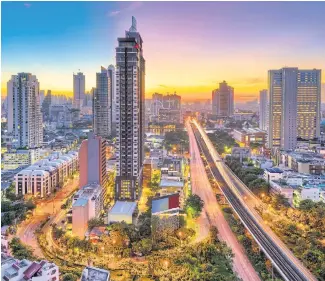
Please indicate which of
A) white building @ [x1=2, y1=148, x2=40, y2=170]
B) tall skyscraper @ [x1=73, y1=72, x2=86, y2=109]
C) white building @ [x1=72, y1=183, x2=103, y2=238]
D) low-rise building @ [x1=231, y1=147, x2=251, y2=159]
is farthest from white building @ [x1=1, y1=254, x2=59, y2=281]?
tall skyscraper @ [x1=73, y1=72, x2=86, y2=109]

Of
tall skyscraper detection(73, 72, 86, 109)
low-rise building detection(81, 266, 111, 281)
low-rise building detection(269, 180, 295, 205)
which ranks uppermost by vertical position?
tall skyscraper detection(73, 72, 86, 109)

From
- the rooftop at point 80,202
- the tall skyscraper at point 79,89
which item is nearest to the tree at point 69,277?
the rooftop at point 80,202

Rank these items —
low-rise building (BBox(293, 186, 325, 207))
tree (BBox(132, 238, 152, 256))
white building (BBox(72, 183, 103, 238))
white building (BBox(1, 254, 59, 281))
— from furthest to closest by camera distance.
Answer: low-rise building (BBox(293, 186, 325, 207)), white building (BBox(72, 183, 103, 238)), tree (BBox(132, 238, 152, 256)), white building (BBox(1, 254, 59, 281))


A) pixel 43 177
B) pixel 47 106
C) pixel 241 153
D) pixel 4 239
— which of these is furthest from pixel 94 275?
pixel 47 106

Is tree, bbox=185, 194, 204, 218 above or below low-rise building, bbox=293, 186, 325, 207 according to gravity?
below

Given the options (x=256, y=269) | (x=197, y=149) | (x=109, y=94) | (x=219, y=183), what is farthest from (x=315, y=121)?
(x=256, y=269)

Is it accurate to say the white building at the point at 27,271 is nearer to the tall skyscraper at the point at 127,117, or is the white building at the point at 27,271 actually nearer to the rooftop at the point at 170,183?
the tall skyscraper at the point at 127,117

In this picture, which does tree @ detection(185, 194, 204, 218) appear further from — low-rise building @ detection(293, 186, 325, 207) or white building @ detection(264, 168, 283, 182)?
white building @ detection(264, 168, 283, 182)
